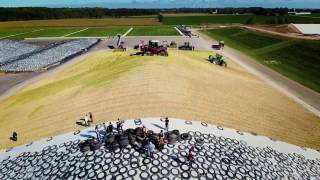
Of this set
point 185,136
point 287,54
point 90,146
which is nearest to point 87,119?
point 90,146

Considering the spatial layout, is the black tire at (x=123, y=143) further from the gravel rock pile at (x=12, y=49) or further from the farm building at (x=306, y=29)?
the farm building at (x=306, y=29)

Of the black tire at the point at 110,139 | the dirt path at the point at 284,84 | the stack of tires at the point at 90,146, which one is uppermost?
the black tire at the point at 110,139

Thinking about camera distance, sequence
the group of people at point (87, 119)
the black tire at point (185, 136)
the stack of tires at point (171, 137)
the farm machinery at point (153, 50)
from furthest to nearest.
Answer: the farm machinery at point (153, 50) → the group of people at point (87, 119) → the black tire at point (185, 136) → the stack of tires at point (171, 137)

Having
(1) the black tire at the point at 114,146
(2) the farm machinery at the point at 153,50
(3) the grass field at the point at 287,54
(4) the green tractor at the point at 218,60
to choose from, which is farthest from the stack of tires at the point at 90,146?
(4) the green tractor at the point at 218,60

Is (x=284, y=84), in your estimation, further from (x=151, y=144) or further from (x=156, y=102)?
(x=151, y=144)

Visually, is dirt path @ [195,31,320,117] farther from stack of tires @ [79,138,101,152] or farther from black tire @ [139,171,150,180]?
stack of tires @ [79,138,101,152]

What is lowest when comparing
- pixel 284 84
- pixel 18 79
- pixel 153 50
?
pixel 284 84
